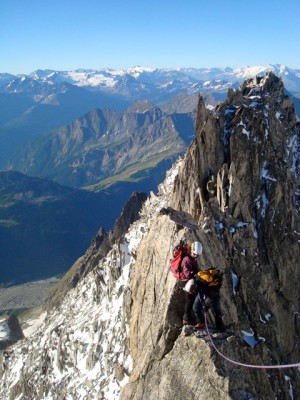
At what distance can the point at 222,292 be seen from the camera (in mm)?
25953

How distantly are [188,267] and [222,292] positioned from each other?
706 centimetres

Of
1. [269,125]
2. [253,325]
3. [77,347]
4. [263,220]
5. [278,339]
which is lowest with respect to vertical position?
[77,347]

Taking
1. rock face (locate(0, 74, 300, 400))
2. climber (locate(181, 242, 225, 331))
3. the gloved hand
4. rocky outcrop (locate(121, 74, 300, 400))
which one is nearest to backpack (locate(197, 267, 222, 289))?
climber (locate(181, 242, 225, 331))

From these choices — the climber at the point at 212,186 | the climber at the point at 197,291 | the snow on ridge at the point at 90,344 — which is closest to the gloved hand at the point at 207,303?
the climber at the point at 197,291

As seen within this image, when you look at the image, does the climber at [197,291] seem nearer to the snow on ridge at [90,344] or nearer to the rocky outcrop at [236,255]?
the rocky outcrop at [236,255]

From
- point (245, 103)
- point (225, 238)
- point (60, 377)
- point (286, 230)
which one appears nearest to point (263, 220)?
point (286, 230)

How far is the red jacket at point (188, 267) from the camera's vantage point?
20.0 metres

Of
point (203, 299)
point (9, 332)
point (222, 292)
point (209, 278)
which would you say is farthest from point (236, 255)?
point (9, 332)

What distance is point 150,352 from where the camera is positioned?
910 inches

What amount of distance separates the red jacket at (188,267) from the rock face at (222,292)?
264 centimetres

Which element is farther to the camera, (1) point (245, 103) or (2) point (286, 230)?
(1) point (245, 103)

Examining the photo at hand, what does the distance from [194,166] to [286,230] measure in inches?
462

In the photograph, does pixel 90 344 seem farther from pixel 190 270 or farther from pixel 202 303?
pixel 190 270

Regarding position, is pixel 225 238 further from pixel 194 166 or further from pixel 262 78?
pixel 262 78
